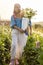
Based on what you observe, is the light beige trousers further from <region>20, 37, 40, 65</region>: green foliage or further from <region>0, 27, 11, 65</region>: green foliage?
<region>0, 27, 11, 65</region>: green foliage

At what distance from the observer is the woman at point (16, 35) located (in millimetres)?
4695

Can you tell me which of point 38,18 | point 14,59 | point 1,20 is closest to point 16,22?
point 14,59

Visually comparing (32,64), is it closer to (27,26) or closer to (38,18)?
(27,26)

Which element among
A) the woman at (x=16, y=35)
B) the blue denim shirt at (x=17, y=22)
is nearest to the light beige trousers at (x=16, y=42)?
the woman at (x=16, y=35)

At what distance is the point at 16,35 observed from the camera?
475 centimetres

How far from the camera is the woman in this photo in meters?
4.69

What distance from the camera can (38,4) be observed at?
6.93m

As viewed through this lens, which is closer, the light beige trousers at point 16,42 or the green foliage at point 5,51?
the light beige trousers at point 16,42

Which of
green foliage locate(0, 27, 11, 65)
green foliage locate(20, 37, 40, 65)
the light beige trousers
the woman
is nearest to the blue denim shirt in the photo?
the woman

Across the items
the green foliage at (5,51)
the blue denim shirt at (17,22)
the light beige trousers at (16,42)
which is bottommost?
the green foliage at (5,51)

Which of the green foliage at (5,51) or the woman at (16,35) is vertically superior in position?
→ the woman at (16,35)

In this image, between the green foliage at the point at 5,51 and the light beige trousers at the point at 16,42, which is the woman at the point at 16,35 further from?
the green foliage at the point at 5,51

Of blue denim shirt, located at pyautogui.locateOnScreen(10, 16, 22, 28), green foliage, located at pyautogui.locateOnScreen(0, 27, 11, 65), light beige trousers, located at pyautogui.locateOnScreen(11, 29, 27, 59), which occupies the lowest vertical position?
green foliage, located at pyautogui.locateOnScreen(0, 27, 11, 65)

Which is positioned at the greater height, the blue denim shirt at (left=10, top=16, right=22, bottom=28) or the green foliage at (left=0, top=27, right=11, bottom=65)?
the blue denim shirt at (left=10, top=16, right=22, bottom=28)
